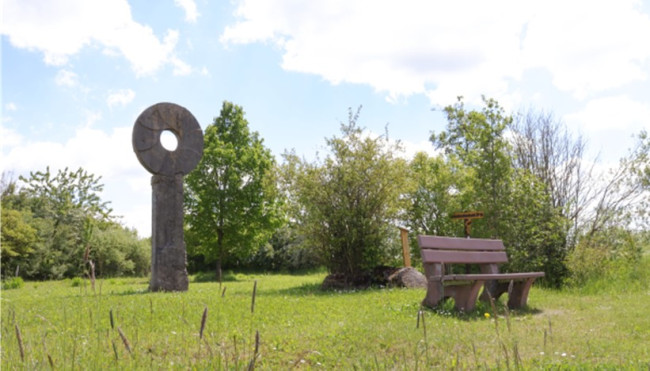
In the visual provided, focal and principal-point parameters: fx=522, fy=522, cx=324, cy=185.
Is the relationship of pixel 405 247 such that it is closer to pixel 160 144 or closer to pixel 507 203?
pixel 507 203

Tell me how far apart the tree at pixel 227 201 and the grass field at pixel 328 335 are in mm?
13704

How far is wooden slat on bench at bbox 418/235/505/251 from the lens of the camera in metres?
7.01

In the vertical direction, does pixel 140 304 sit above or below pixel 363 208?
below

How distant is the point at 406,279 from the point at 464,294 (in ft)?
14.7

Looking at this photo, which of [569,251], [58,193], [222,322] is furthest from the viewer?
[58,193]

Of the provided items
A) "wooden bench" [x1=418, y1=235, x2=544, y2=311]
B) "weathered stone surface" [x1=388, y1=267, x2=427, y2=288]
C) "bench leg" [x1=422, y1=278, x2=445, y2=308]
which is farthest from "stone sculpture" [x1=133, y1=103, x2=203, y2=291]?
"bench leg" [x1=422, y1=278, x2=445, y2=308]

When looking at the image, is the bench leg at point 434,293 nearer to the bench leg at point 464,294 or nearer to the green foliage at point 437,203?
the bench leg at point 464,294

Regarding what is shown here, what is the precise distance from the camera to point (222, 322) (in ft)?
19.4

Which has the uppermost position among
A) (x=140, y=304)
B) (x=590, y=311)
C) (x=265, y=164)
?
(x=265, y=164)

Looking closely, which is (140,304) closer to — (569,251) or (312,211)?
(312,211)

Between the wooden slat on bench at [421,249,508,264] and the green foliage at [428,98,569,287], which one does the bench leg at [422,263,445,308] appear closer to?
the wooden slat on bench at [421,249,508,264]

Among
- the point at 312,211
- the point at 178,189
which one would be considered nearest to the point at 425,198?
the point at 312,211

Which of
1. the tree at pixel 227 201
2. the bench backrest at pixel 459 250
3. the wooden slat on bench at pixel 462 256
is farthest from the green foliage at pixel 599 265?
the tree at pixel 227 201

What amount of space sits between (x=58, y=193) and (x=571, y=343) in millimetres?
31736
